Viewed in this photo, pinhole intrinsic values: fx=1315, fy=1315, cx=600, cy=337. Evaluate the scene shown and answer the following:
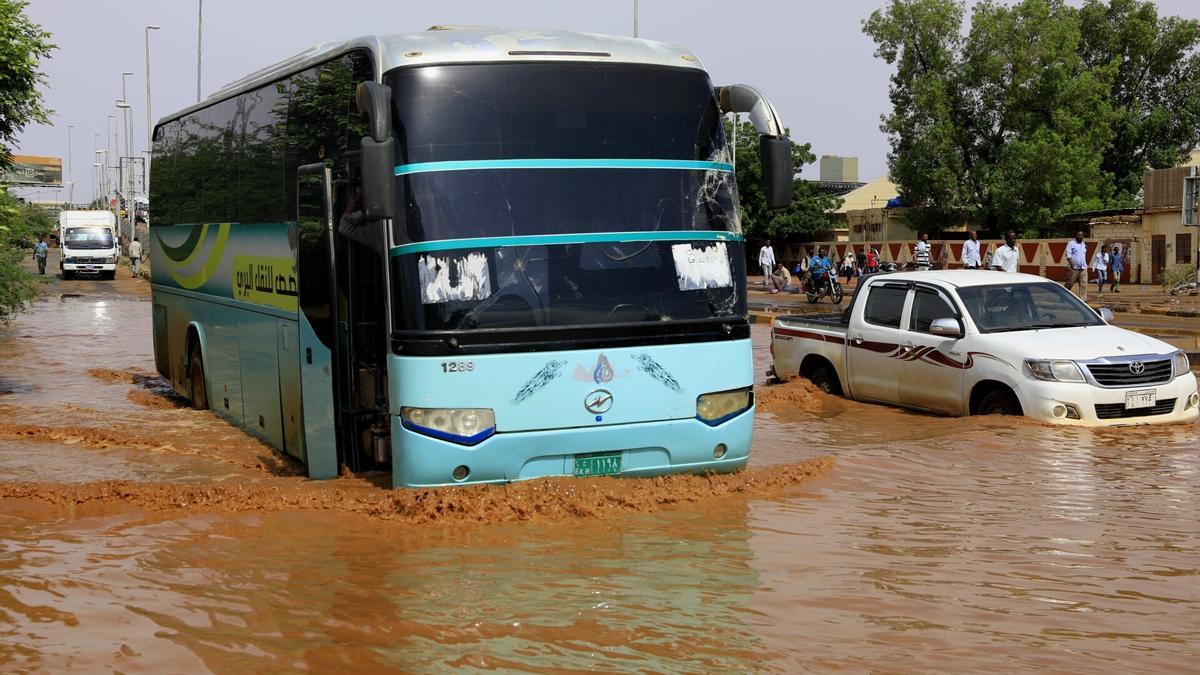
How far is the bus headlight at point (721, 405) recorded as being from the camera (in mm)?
8320

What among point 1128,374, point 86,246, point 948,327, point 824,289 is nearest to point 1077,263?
point 824,289

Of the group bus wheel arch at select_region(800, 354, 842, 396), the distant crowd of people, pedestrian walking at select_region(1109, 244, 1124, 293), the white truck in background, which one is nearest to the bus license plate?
bus wheel arch at select_region(800, 354, 842, 396)

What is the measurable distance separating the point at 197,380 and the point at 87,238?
139 feet

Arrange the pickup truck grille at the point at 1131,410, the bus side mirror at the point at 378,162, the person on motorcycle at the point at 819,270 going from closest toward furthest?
the bus side mirror at the point at 378,162 → the pickup truck grille at the point at 1131,410 → the person on motorcycle at the point at 819,270

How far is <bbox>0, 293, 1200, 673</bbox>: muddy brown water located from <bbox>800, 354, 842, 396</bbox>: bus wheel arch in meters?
3.15

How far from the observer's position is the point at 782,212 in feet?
197

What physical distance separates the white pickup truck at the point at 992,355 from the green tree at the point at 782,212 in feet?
150

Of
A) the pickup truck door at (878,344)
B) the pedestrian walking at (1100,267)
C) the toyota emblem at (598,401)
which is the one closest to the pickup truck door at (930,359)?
the pickup truck door at (878,344)

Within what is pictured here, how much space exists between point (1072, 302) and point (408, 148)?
7.73 metres

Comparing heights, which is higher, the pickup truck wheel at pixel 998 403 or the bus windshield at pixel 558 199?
the bus windshield at pixel 558 199

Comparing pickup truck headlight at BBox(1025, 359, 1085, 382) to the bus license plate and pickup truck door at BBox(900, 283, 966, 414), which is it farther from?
the bus license plate

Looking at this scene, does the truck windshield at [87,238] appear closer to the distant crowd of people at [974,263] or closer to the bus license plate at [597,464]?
the distant crowd of people at [974,263]

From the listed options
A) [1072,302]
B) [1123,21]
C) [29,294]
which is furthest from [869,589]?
[1123,21]

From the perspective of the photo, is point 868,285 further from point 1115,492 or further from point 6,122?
point 6,122
